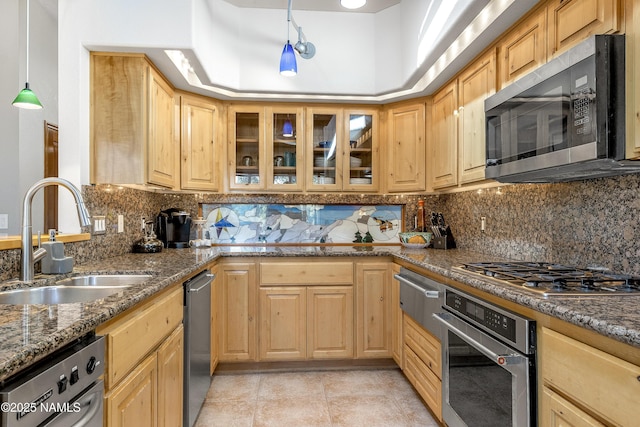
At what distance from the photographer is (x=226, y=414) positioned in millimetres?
2227

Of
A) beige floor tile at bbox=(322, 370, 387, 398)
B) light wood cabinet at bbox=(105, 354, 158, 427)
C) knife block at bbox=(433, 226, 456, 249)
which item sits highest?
knife block at bbox=(433, 226, 456, 249)

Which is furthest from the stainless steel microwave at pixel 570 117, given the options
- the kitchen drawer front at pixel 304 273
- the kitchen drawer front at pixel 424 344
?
the kitchen drawer front at pixel 304 273

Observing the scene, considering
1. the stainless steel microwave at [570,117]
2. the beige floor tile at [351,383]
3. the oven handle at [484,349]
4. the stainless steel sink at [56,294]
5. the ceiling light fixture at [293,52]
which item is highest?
the ceiling light fixture at [293,52]

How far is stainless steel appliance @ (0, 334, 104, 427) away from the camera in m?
0.71

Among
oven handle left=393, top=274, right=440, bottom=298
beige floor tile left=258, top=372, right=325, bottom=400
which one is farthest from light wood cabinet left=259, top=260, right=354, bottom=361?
oven handle left=393, top=274, right=440, bottom=298

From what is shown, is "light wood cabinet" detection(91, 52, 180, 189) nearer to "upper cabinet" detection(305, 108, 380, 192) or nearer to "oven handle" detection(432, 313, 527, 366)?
"upper cabinet" detection(305, 108, 380, 192)

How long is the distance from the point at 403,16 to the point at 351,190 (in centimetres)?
140

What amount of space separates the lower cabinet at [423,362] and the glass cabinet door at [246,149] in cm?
164

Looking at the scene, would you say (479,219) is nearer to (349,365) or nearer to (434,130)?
(434,130)

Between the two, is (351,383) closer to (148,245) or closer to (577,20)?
(148,245)

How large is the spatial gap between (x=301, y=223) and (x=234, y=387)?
1466 millimetres

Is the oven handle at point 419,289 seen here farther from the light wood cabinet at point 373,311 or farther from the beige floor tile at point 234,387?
the beige floor tile at point 234,387

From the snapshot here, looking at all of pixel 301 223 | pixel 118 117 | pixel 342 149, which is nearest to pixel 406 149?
pixel 342 149

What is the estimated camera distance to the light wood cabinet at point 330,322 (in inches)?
112
